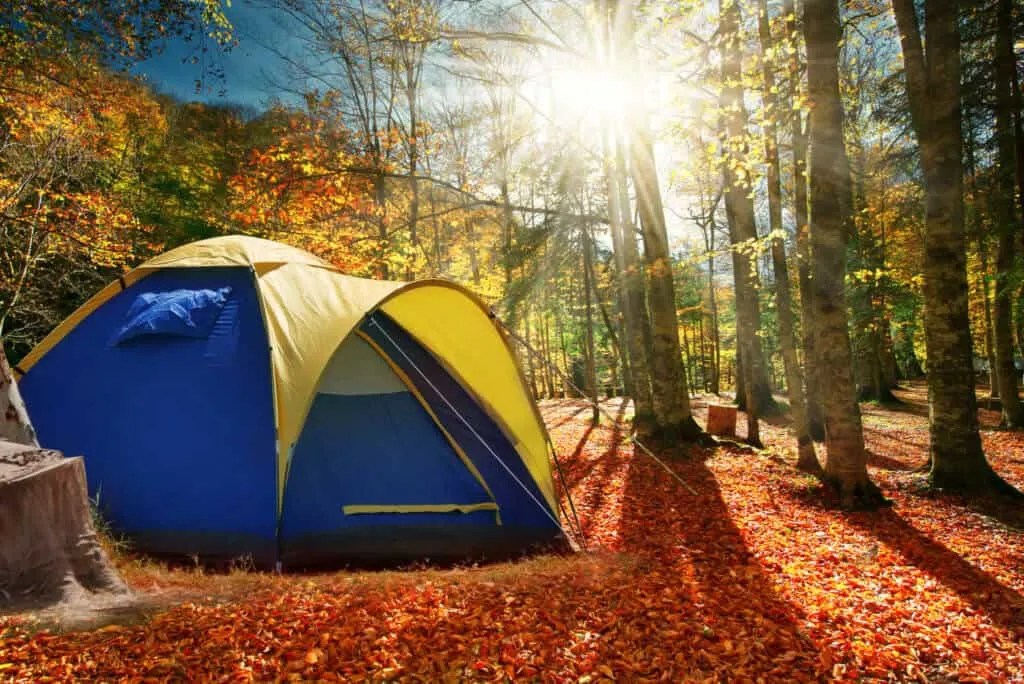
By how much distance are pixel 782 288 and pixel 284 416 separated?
7.85m

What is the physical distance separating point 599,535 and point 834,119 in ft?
17.7

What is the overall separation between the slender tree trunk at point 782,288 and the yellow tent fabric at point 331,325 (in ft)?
15.1

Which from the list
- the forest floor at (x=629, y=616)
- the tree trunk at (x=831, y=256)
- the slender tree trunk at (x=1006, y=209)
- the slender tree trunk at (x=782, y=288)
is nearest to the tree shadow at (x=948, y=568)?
the forest floor at (x=629, y=616)

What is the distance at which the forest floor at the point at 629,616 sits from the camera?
237cm

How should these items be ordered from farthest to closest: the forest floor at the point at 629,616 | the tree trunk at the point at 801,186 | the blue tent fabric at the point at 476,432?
the tree trunk at the point at 801,186, the blue tent fabric at the point at 476,432, the forest floor at the point at 629,616

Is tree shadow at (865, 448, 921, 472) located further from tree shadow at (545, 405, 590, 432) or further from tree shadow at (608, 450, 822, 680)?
tree shadow at (545, 405, 590, 432)

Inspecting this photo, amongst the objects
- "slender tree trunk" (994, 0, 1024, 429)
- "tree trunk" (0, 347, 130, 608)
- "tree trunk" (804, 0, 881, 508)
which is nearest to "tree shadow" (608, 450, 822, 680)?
"tree trunk" (804, 0, 881, 508)

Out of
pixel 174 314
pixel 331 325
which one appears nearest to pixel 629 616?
pixel 331 325

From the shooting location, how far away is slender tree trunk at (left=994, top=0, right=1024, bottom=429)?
368 inches

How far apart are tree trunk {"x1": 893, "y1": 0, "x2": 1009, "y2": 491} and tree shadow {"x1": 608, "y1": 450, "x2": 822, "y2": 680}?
302cm

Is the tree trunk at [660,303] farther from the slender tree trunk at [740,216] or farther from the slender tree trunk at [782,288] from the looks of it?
the slender tree trunk at [782,288]

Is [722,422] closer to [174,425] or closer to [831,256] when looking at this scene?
[831,256]

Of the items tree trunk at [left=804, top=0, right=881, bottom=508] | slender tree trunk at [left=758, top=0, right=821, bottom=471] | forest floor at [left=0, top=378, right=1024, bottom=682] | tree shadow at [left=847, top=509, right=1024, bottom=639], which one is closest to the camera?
forest floor at [left=0, top=378, right=1024, bottom=682]

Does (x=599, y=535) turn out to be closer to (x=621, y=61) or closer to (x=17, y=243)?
(x=621, y=61)
